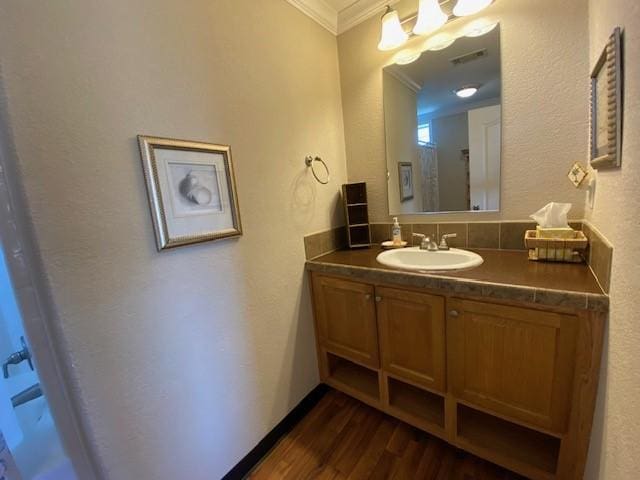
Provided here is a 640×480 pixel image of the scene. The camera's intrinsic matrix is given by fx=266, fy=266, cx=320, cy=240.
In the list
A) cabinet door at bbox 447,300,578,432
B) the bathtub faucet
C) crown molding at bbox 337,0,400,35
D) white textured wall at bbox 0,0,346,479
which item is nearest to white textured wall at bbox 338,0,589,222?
crown molding at bbox 337,0,400,35

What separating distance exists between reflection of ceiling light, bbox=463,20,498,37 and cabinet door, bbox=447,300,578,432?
1311 mm

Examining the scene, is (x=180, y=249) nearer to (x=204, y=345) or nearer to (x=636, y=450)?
(x=204, y=345)

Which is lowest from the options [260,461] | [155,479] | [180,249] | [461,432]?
[260,461]

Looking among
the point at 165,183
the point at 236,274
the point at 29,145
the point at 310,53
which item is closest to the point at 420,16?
the point at 310,53

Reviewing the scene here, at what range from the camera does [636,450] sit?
1.80ft

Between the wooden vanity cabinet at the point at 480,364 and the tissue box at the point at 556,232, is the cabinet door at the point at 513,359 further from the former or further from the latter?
the tissue box at the point at 556,232

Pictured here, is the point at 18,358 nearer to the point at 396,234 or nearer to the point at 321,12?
the point at 396,234

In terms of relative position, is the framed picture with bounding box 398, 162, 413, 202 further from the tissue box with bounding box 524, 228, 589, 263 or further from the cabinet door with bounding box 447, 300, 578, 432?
the cabinet door with bounding box 447, 300, 578, 432

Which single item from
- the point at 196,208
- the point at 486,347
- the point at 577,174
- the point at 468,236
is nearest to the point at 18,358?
the point at 196,208

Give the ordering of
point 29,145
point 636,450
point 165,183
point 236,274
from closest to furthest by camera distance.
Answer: point 636,450
point 29,145
point 165,183
point 236,274

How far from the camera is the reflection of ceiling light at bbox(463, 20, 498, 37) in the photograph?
129 centimetres

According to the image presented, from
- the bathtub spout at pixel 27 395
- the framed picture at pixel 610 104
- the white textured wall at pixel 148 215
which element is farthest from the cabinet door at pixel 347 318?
the bathtub spout at pixel 27 395

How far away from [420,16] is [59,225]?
174 cm

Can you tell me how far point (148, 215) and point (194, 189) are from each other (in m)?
0.19
